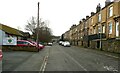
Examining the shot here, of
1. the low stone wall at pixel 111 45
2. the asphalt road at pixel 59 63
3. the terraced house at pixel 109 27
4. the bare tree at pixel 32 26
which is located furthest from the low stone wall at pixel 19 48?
the bare tree at pixel 32 26

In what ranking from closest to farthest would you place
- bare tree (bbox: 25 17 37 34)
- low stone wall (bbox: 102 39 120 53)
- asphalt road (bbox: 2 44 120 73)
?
asphalt road (bbox: 2 44 120 73), low stone wall (bbox: 102 39 120 53), bare tree (bbox: 25 17 37 34)

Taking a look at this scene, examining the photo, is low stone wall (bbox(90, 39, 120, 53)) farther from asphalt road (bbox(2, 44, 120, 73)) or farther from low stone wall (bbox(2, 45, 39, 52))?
low stone wall (bbox(2, 45, 39, 52))

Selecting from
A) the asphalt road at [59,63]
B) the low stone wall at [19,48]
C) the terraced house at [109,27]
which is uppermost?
the terraced house at [109,27]

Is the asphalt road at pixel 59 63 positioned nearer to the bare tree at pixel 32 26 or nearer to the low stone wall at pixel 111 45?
the low stone wall at pixel 111 45

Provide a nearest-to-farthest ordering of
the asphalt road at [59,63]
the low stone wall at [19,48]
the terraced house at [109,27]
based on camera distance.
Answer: the asphalt road at [59,63] → the terraced house at [109,27] → the low stone wall at [19,48]

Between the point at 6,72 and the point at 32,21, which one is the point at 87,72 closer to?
the point at 6,72

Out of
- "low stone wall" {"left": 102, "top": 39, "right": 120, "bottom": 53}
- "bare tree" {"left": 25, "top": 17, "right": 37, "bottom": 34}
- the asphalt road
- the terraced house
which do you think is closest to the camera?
the asphalt road

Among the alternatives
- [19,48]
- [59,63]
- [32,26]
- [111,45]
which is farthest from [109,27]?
[32,26]

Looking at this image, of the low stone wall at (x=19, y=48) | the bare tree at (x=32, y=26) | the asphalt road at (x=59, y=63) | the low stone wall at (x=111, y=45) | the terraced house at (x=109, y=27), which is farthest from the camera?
the bare tree at (x=32, y=26)

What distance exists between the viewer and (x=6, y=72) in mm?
12219

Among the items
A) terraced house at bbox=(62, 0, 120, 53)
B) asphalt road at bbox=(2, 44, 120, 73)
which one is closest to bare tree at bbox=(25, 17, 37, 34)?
terraced house at bbox=(62, 0, 120, 53)

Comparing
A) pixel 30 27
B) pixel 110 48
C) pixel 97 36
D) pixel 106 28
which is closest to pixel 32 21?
pixel 30 27

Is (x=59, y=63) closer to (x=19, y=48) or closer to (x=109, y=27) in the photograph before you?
(x=19, y=48)

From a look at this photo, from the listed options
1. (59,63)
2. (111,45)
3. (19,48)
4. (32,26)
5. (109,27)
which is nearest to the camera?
(59,63)
